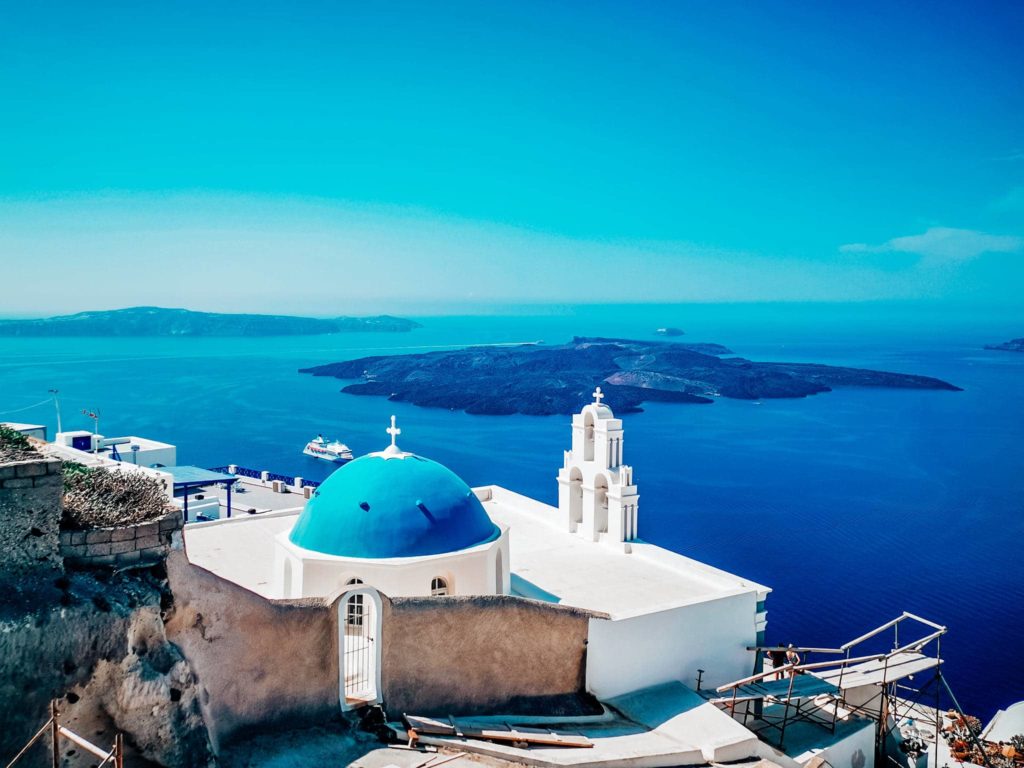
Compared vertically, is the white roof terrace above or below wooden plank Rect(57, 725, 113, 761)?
below

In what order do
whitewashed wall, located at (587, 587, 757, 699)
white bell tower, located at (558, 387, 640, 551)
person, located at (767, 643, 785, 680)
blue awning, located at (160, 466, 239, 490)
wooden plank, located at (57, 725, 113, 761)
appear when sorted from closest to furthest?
wooden plank, located at (57, 725, 113, 761) < whitewashed wall, located at (587, 587, 757, 699) < person, located at (767, 643, 785, 680) < white bell tower, located at (558, 387, 640, 551) < blue awning, located at (160, 466, 239, 490)

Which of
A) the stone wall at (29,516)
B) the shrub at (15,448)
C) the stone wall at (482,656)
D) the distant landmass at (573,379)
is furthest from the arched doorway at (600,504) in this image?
the distant landmass at (573,379)

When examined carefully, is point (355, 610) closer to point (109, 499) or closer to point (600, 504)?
point (109, 499)

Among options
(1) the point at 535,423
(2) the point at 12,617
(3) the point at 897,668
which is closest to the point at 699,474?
(1) the point at 535,423

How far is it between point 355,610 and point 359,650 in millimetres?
1066

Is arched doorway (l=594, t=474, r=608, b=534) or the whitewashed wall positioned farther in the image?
arched doorway (l=594, t=474, r=608, b=534)

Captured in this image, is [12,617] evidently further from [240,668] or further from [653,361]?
[653,361]

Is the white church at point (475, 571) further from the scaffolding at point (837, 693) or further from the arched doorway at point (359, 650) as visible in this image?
the scaffolding at point (837, 693)

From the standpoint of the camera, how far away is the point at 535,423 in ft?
203

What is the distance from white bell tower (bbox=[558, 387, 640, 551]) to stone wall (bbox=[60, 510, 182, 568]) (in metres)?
7.97

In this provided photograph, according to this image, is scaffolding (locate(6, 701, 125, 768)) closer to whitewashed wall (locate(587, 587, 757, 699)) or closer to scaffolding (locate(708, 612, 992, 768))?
whitewashed wall (locate(587, 587, 757, 699))

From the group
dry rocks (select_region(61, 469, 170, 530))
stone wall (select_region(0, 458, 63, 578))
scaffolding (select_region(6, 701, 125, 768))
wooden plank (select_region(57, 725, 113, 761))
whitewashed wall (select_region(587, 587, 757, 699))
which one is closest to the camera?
wooden plank (select_region(57, 725, 113, 761))

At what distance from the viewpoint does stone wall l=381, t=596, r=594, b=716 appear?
707 centimetres

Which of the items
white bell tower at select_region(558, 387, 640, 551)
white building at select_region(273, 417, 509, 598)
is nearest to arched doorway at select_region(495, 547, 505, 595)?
white building at select_region(273, 417, 509, 598)
